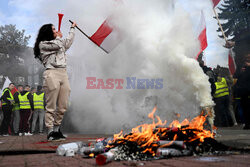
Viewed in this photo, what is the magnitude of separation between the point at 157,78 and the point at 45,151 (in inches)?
198

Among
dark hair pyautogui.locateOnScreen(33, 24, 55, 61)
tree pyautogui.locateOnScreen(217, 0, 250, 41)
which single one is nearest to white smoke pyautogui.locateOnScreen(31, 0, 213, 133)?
dark hair pyautogui.locateOnScreen(33, 24, 55, 61)

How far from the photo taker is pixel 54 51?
4.42 metres

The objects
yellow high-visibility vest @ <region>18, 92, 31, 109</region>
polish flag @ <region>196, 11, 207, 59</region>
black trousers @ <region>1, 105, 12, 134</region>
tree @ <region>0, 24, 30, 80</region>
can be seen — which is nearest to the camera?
polish flag @ <region>196, 11, 207, 59</region>

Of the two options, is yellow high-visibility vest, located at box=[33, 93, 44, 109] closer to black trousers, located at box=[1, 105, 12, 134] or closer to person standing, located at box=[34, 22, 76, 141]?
black trousers, located at box=[1, 105, 12, 134]

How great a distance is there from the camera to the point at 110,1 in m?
9.10

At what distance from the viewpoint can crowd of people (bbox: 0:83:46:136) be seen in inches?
362

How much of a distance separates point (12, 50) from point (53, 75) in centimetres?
2837

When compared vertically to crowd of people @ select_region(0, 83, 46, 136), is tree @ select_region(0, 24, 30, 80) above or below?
above

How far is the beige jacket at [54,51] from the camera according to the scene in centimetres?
435

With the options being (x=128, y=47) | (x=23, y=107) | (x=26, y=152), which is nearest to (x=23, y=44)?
(x=23, y=107)

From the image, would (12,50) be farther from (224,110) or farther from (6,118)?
(224,110)

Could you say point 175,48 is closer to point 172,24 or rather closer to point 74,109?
point 172,24

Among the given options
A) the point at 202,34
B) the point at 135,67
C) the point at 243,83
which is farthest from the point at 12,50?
the point at 243,83

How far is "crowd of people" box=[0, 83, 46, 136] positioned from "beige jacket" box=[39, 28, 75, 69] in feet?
18.2
